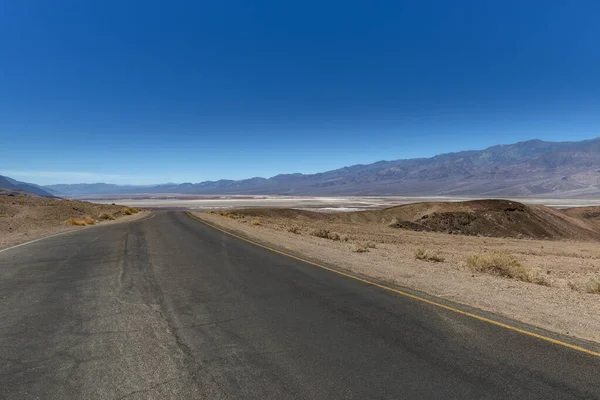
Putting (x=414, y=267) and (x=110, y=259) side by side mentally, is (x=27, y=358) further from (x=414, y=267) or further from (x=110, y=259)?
(x=414, y=267)

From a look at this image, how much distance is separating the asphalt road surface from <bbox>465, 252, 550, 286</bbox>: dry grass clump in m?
5.78

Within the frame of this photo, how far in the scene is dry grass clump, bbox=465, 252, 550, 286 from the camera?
11656 millimetres

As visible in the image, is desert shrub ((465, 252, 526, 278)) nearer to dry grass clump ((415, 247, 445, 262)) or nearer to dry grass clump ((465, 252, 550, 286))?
dry grass clump ((465, 252, 550, 286))

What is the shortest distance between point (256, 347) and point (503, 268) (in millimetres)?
10342

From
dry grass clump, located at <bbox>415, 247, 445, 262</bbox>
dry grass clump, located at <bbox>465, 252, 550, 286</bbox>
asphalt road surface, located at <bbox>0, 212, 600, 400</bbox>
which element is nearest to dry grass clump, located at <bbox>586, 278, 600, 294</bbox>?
dry grass clump, located at <bbox>465, 252, 550, 286</bbox>

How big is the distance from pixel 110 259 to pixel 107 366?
9075 millimetres

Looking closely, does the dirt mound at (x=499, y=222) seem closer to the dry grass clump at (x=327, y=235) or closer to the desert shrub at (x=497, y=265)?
the dry grass clump at (x=327, y=235)

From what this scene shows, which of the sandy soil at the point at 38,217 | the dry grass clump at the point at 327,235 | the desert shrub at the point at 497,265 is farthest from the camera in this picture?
the sandy soil at the point at 38,217

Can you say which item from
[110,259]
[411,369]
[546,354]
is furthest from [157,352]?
[110,259]

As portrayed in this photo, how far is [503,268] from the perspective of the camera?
40.9 ft

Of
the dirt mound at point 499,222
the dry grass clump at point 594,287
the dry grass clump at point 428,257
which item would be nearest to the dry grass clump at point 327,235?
the dry grass clump at point 428,257

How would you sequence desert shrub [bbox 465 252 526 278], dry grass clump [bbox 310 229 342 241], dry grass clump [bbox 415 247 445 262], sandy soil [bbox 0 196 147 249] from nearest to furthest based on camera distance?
desert shrub [bbox 465 252 526 278] → dry grass clump [bbox 415 247 445 262] → dry grass clump [bbox 310 229 342 241] → sandy soil [bbox 0 196 147 249]

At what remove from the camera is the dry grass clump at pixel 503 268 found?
1166 cm

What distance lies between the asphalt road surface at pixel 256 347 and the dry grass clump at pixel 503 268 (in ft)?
19.0
